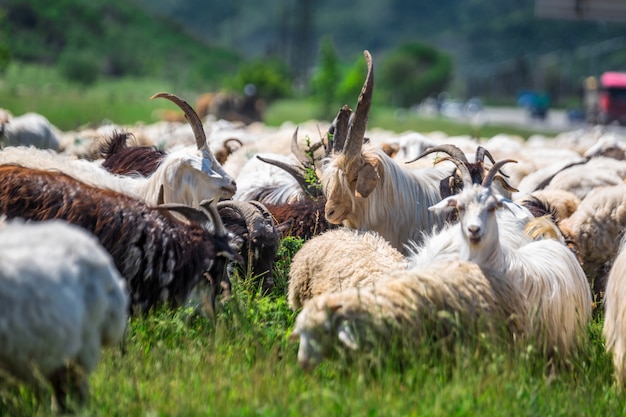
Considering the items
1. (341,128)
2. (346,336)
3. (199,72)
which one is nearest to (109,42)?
(199,72)

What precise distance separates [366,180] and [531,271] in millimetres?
1877

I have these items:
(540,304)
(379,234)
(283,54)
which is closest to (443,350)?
(540,304)

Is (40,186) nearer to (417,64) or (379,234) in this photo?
(379,234)

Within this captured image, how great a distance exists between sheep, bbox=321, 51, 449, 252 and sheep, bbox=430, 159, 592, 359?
1502 mm

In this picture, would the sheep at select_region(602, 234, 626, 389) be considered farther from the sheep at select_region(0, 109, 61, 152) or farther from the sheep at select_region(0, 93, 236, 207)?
the sheep at select_region(0, 109, 61, 152)

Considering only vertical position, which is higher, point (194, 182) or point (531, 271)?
point (194, 182)

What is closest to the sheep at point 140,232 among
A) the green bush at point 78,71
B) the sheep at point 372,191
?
the sheep at point 372,191

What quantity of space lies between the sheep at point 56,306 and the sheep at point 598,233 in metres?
4.70

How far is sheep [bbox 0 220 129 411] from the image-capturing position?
439cm

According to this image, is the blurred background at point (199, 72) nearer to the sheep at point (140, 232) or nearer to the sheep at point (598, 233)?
the sheep at point (598, 233)

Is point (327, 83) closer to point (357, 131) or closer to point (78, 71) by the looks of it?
point (78, 71)

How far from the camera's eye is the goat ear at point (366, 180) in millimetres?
7719

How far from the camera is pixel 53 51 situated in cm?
6334

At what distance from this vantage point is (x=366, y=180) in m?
7.73
